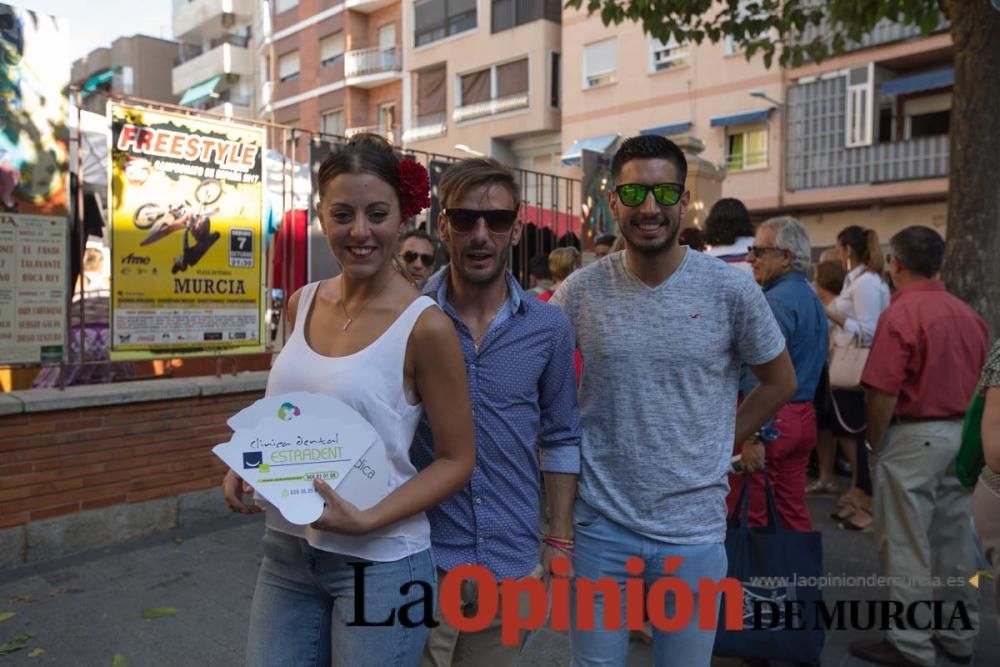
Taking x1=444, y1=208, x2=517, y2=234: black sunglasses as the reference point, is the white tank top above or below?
below

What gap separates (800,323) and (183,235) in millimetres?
3921

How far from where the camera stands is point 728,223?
5.16 metres

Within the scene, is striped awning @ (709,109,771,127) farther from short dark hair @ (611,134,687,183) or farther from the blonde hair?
short dark hair @ (611,134,687,183)

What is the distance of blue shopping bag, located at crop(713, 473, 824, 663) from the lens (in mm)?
3092

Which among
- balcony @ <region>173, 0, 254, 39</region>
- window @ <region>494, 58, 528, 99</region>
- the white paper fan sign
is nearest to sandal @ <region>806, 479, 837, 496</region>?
the white paper fan sign

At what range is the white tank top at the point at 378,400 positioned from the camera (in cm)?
176

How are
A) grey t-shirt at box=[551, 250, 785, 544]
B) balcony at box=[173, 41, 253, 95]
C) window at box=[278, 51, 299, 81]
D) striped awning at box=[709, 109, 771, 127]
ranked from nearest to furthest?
1. grey t-shirt at box=[551, 250, 785, 544]
2. striped awning at box=[709, 109, 771, 127]
3. window at box=[278, 51, 299, 81]
4. balcony at box=[173, 41, 253, 95]

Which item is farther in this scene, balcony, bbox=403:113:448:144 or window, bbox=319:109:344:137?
window, bbox=319:109:344:137

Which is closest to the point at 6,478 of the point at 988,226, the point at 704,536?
the point at 704,536

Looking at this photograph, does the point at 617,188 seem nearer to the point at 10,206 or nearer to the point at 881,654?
the point at 881,654

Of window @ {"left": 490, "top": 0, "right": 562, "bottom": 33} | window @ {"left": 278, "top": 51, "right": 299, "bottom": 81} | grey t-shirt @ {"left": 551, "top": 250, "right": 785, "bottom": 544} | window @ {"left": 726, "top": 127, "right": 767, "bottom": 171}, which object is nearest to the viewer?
grey t-shirt @ {"left": 551, "top": 250, "right": 785, "bottom": 544}

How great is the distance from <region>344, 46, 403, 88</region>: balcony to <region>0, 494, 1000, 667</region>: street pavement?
89.9ft

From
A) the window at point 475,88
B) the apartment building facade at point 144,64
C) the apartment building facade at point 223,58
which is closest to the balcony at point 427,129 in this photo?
the window at point 475,88

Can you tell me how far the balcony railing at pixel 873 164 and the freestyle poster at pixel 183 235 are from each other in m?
18.1
